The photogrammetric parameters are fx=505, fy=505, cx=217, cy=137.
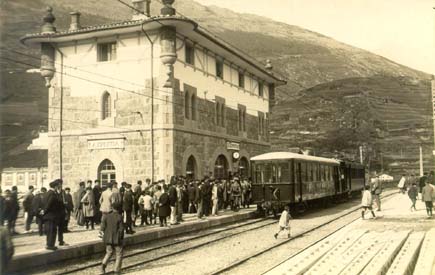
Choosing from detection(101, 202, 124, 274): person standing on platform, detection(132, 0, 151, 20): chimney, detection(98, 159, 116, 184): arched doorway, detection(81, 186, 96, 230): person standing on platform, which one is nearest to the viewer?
detection(101, 202, 124, 274): person standing on platform

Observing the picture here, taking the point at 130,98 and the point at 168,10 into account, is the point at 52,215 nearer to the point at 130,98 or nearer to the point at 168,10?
the point at 130,98

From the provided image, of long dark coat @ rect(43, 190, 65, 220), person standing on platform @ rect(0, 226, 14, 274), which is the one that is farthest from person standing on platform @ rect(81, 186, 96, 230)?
person standing on platform @ rect(0, 226, 14, 274)

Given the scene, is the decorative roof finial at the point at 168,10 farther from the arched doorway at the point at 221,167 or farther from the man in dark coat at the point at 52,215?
the man in dark coat at the point at 52,215

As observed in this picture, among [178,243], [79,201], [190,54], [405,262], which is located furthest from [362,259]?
[190,54]

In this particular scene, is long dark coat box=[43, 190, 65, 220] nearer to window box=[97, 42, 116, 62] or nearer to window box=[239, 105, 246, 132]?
window box=[97, 42, 116, 62]

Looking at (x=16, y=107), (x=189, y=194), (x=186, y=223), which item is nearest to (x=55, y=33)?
(x=189, y=194)

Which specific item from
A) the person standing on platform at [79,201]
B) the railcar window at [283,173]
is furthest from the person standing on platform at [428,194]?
the person standing on platform at [79,201]
